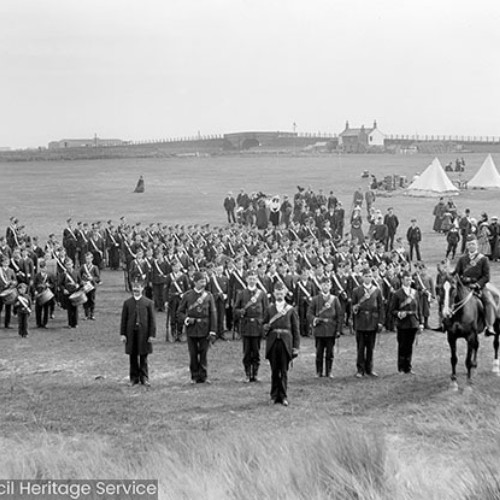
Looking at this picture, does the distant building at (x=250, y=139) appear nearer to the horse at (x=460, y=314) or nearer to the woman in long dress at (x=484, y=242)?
the woman in long dress at (x=484, y=242)

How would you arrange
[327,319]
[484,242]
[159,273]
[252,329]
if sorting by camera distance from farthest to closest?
[484,242]
[159,273]
[327,319]
[252,329]

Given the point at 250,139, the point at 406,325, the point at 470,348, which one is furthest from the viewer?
the point at 250,139

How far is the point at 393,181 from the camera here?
47531 mm

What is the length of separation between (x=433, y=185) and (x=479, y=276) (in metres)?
32.8

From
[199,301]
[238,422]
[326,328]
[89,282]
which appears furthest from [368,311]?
[89,282]

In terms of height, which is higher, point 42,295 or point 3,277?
point 3,277

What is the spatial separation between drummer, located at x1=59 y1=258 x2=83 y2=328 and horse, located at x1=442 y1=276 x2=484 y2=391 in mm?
8127

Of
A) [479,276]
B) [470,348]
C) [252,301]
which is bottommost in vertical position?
[470,348]

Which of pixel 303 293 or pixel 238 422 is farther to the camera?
pixel 303 293

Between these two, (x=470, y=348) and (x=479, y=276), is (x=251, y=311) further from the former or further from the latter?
(x=479, y=276)

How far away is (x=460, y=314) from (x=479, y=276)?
107 cm

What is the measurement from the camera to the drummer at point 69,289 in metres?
15.2

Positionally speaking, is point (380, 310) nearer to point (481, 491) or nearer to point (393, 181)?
point (481, 491)

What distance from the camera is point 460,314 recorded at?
10656mm
